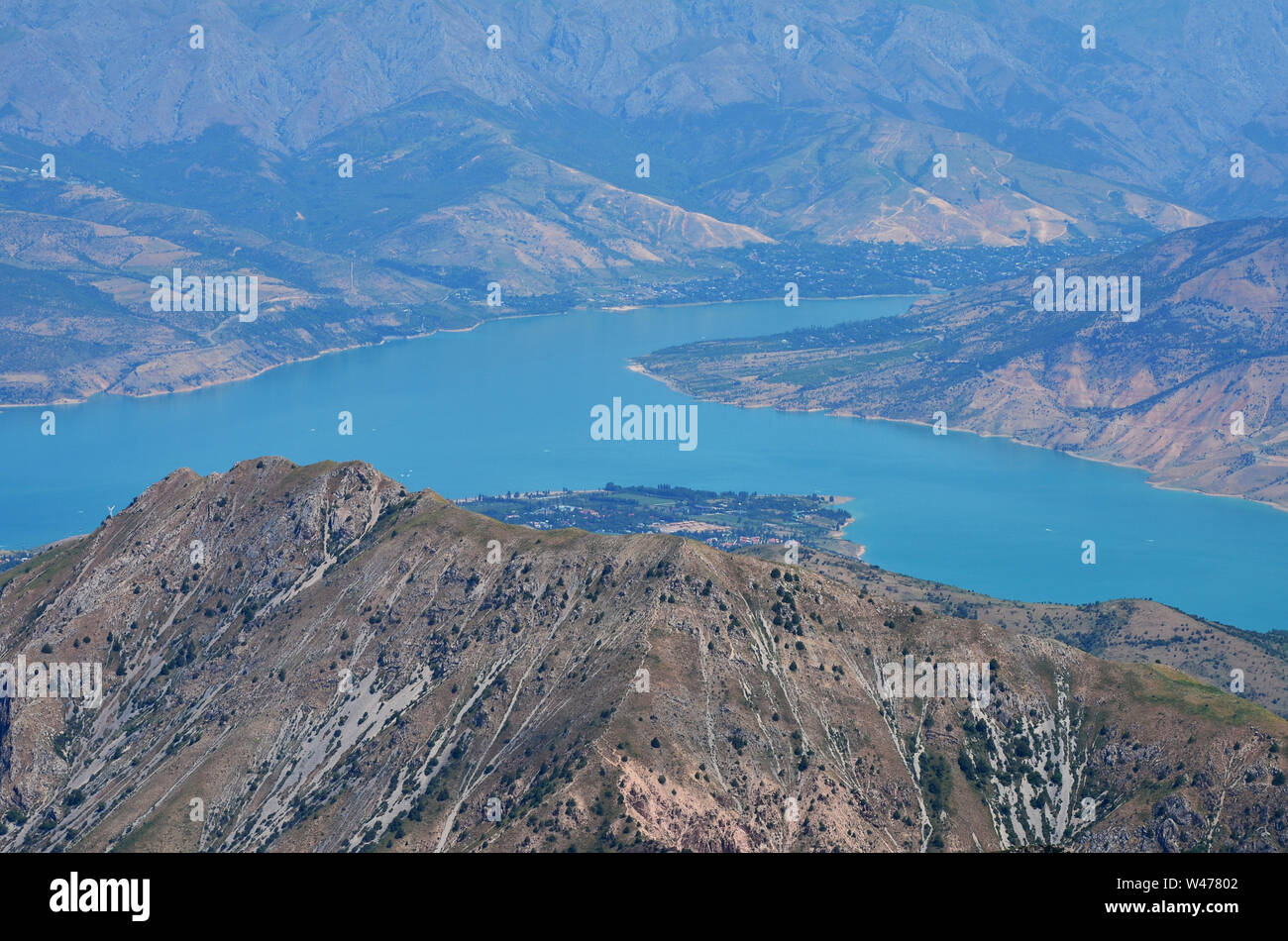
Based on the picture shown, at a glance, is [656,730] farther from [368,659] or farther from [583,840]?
[368,659]

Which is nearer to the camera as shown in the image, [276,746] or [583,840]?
[583,840]

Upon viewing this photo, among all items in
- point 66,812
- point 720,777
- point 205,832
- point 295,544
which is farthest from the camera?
point 295,544

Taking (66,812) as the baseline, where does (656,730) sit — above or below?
above
